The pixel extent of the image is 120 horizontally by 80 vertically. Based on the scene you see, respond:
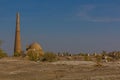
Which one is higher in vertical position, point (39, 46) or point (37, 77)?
point (39, 46)

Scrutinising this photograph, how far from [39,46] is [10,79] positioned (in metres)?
44.5

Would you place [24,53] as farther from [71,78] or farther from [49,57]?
[71,78]

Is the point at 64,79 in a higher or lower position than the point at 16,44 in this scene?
lower

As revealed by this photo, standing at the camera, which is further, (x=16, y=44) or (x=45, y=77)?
(x=16, y=44)

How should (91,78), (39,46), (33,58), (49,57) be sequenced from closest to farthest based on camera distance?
(91,78) → (49,57) → (33,58) → (39,46)

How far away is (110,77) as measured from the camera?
779 inches

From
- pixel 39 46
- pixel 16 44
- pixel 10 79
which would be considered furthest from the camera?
pixel 39 46

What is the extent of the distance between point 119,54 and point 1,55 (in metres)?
18.5

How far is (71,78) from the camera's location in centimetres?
2012

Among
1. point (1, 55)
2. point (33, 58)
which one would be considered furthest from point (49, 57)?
point (1, 55)

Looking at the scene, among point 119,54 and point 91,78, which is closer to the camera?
point 91,78

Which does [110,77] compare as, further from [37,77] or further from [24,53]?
[24,53]

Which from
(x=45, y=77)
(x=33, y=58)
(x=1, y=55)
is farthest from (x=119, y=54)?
(x=45, y=77)

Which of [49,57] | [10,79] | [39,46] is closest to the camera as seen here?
[10,79]
